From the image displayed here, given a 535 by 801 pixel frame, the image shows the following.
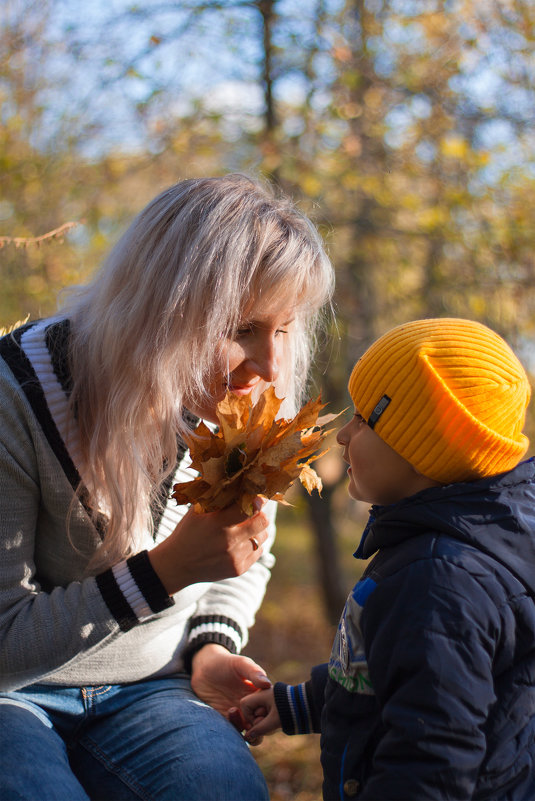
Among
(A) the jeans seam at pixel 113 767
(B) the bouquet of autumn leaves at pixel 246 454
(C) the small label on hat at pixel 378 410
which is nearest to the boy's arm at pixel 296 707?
(A) the jeans seam at pixel 113 767

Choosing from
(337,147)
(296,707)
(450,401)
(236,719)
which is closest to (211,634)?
(236,719)

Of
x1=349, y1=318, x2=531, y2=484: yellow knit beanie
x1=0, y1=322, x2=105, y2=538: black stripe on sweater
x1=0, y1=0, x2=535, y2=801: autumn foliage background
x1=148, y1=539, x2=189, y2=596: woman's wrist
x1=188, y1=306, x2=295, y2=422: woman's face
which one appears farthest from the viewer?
x1=0, y1=0, x2=535, y2=801: autumn foliage background

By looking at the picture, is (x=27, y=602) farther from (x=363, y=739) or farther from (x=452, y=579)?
(x=452, y=579)

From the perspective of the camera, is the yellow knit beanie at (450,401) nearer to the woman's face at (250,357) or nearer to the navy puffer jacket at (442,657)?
the navy puffer jacket at (442,657)

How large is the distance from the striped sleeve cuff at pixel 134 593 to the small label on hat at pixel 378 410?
62cm

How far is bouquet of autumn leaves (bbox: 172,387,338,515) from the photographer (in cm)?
162

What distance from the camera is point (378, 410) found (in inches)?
65.7

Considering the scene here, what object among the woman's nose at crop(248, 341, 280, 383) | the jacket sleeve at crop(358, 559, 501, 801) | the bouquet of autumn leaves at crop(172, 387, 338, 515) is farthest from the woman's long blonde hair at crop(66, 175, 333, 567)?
the jacket sleeve at crop(358, 559, 501, 801)

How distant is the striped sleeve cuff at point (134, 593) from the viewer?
1.72 meters

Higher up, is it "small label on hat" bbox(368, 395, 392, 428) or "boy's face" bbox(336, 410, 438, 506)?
"small label on hat" bbox(368, 395, 392, 428)

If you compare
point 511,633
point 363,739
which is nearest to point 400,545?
point 511,633

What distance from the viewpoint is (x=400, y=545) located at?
1.55 m

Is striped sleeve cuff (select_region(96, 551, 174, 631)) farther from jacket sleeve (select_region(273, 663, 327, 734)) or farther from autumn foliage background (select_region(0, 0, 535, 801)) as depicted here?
autumn foliage background (select_region(0, 0, 535, 801))

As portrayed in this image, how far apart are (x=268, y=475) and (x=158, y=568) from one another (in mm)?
365
